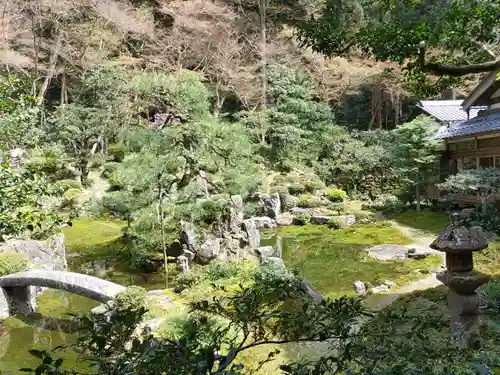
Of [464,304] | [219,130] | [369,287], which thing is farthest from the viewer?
[219,130]

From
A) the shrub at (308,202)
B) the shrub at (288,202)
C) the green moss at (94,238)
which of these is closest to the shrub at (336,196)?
the shrub at (308,202)

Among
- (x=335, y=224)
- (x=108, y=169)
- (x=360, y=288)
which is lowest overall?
(x=360, y=288)

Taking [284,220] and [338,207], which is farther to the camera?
[338,207]

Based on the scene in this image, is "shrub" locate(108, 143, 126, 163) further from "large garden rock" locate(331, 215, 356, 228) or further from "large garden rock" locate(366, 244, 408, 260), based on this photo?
"large garden rock" locate(366, 244, 408, 260)

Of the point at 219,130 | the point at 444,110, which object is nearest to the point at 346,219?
the point at 444,110

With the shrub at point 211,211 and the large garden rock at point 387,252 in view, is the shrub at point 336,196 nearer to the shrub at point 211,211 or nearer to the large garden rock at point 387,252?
the large garden rock at point 387,252

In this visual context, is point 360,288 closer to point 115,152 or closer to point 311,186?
point 311,186
